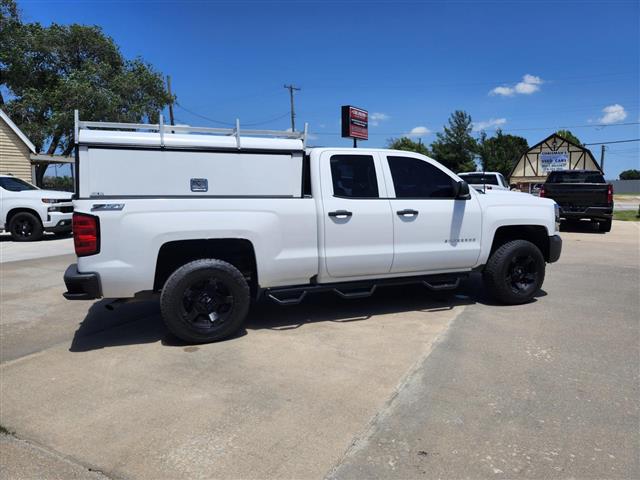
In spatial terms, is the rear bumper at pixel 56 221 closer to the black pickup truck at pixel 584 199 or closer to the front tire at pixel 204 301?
the front tire at pixel 204 301

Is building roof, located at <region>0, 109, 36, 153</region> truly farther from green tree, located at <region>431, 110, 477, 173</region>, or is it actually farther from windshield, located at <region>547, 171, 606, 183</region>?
green tree, located at <region>431, 110, 477, 173</region>

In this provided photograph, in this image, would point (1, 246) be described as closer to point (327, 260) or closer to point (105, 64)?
point (327, 260)

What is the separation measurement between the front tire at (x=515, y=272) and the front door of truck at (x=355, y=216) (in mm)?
1443

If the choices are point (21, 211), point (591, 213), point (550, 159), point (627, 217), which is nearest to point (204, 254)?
point (21, 211)

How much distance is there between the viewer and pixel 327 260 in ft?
16.9

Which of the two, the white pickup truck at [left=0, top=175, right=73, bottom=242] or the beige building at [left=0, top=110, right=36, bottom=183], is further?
the beige building at [left=0, top=110, right=36, bottom=183]

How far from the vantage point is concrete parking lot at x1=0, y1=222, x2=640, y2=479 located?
2.85m

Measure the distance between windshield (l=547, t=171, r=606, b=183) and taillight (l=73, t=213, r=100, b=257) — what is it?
15.2m

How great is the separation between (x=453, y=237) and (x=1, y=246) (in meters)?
11.4

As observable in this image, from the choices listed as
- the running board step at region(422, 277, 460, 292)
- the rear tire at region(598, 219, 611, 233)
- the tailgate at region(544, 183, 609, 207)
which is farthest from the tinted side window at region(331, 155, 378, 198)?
the rear tire at region(598, 219, 611, 233)

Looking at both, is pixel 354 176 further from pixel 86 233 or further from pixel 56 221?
pixel 56 221

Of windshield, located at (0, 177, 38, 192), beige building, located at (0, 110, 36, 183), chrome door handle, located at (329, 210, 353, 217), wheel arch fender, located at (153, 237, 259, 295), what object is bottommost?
wheel arch fender, located at (153, 237, 259, 295)

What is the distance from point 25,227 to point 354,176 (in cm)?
1131

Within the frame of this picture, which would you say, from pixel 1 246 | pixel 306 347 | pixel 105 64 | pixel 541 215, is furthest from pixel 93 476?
pixel 105 64
